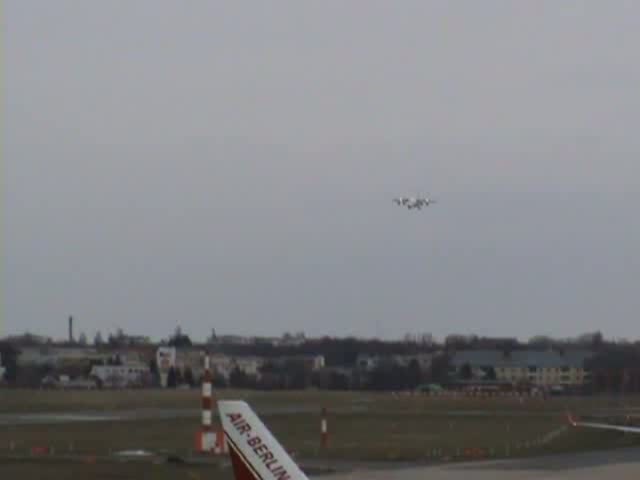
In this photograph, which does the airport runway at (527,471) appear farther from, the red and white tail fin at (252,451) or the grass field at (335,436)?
the red and white tail fin at (252,451)

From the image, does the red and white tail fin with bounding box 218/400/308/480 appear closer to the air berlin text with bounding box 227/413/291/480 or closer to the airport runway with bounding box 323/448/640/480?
the air berlin text with bounding box 227/413/291/480

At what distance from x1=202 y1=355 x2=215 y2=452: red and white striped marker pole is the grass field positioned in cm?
178

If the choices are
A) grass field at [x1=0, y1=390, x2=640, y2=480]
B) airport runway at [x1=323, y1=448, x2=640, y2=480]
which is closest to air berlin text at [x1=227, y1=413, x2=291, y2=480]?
airport runway at [x1=323, y1=448, x2=640, y2=480]

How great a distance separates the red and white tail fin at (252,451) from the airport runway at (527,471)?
25.3 metres

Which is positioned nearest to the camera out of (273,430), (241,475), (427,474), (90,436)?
(241,475)

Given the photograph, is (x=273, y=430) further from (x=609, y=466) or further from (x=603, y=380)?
(x=603, y=380)

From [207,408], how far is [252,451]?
1161 inches

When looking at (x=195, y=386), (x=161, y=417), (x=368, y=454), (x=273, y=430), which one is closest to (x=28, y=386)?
(x=195, y=386)

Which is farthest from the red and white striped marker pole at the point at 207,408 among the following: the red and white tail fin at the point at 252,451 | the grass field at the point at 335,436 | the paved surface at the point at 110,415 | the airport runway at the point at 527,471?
the paved surface at the point at 110,415

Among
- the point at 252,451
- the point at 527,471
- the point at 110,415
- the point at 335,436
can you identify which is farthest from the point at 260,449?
the point at 110,415

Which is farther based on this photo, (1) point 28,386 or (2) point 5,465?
(1) point 28,386

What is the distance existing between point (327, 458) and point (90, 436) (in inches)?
749

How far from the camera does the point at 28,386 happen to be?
18412 centimetres

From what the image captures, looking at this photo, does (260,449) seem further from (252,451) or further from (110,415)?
(110,415)
